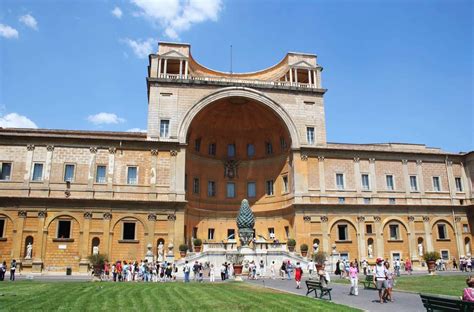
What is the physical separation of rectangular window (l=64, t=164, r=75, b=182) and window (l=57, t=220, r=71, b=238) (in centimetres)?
371

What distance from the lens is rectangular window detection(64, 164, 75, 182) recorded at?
115 feet

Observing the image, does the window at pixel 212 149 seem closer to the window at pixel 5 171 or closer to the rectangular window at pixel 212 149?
the rectangular window at pixel 212 149

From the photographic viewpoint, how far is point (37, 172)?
34844mm

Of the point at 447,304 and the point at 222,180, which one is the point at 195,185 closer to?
the point at 222,180

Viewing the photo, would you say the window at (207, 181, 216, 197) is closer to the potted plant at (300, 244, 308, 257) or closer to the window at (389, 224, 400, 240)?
the potted plant at (300, 244, 308, 257)

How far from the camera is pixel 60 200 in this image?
112 ft

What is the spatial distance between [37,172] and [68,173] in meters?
2.59

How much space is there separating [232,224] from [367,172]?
15.4 meters

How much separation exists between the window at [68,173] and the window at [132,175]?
4.87 meters

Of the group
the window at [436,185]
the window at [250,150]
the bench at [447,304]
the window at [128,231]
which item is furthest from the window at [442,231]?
the bench at [447,304]

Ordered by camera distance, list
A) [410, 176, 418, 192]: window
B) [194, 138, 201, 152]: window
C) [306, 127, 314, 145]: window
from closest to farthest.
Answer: [306, 127, 314, 145]: window
[410, 176, 418, 192]: window
[194, 138, 201, 152]: window

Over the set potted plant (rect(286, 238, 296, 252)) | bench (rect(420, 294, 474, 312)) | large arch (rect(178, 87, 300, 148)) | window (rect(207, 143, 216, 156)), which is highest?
large arch (rect(178, 87, 300, 148))

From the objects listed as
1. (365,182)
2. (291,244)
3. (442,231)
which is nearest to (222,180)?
(291,244)

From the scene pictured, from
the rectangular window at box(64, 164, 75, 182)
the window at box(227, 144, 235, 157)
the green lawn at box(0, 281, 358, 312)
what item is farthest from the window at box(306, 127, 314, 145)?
the green lawn at box(0, 281, 358, 312)
